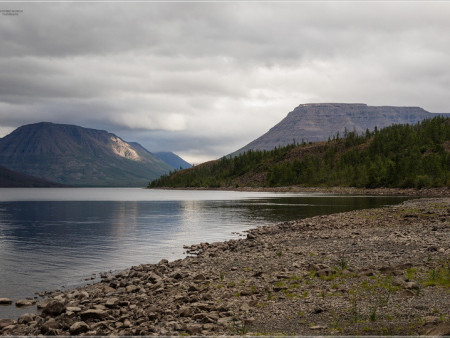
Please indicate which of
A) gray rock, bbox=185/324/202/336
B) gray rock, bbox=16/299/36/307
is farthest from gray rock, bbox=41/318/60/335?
gray rock, bbox=16/299/36/307

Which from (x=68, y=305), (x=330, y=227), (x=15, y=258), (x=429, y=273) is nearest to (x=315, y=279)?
(x=429, y=273)

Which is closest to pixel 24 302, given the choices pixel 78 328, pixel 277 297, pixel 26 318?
pixel 26 318

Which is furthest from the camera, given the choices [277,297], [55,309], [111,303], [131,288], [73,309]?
[131,288]

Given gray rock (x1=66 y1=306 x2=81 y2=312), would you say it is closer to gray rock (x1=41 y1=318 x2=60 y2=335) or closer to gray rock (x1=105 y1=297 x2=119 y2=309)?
gray rock (x1=41 y1=318 x2=60 y2=335)

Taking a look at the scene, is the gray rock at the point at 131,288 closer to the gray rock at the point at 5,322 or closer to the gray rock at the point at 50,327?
the gray rock at the point at 50,327

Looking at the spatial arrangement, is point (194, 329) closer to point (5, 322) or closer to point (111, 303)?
point (111, 303)

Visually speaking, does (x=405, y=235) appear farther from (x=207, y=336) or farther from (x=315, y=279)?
(x=207, y=336)

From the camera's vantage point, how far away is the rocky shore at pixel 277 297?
56.5 ft

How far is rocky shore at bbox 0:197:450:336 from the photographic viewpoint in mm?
17234

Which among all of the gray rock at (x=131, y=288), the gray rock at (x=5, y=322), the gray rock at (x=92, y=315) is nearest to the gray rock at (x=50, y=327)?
the gray rock at (x=92, y=315)

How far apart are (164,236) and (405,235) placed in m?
35.8

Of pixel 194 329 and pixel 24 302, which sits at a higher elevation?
pixel 194 329

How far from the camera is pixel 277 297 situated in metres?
→ 21.4

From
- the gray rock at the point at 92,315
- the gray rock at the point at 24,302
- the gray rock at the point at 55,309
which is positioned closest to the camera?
the gray rock at the point at 92,315
